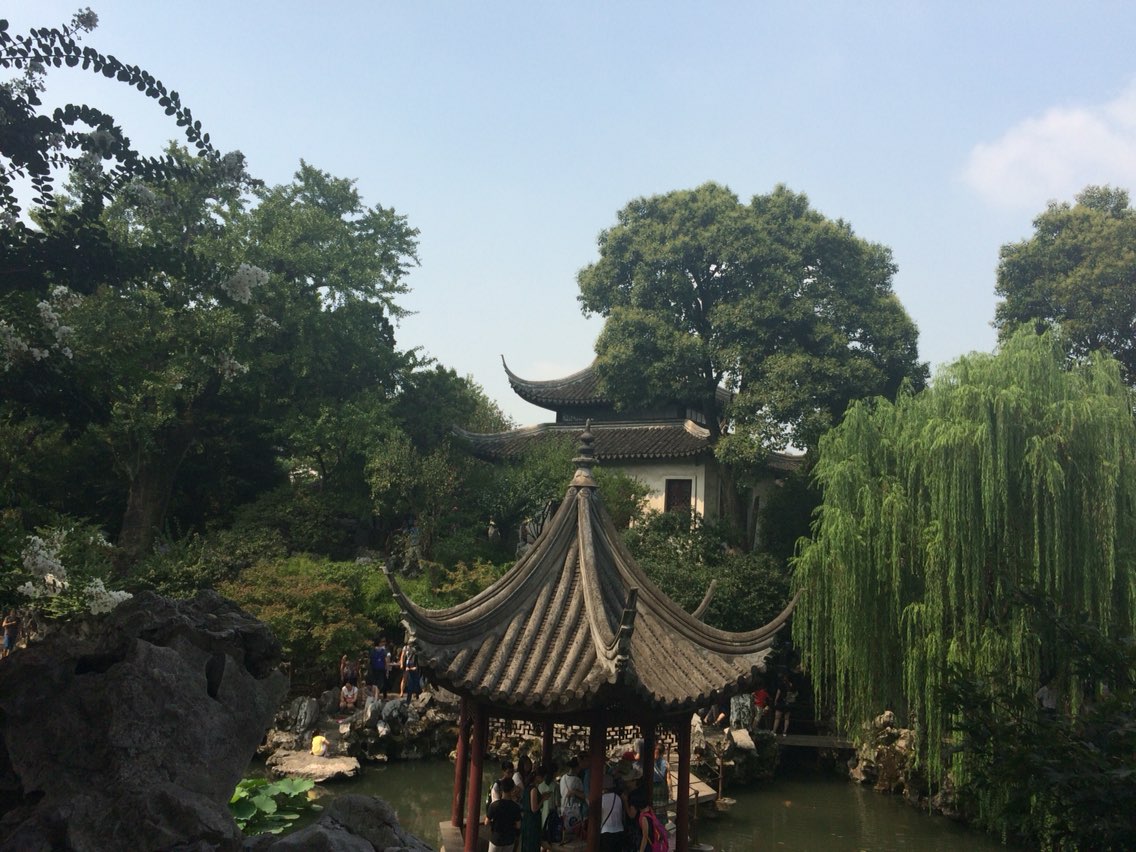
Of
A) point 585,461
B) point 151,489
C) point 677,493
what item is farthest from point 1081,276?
point 151,489

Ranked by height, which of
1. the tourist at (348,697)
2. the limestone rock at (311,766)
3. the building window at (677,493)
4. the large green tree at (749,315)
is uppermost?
the large green tree at (749,315)

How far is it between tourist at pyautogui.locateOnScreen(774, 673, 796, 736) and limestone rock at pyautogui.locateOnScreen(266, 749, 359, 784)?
7.12 meters

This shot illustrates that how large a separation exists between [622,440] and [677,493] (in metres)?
1.85

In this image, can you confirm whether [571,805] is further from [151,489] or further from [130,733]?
[151,489]

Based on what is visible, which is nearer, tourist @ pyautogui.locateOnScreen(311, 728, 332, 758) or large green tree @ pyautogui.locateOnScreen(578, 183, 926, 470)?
tourist @ pyautogui.locateOnScreen(311, 728, 332, 758)

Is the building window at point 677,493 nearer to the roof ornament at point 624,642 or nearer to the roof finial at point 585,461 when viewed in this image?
the roof finial at point 585,461

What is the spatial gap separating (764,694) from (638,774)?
34.8 feet

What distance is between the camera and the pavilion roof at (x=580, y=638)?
235 inches

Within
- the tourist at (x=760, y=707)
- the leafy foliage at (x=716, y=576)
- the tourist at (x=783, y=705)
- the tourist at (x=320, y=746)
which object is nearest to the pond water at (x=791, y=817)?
the tourist at (x=320, y=746)

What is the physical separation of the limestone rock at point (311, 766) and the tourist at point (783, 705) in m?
7.12

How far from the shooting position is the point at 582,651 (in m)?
6.33

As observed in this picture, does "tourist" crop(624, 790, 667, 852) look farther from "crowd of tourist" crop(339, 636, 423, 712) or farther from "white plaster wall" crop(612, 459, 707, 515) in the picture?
"white plaster wall" crop(612, 459, 707, 515)

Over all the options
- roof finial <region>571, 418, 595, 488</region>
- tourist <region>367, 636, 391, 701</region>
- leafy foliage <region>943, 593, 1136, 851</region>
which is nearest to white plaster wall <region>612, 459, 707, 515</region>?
tourist <region>367, 636, 391, 701</region>

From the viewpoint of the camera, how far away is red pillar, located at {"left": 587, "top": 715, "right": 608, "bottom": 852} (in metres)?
6.15
